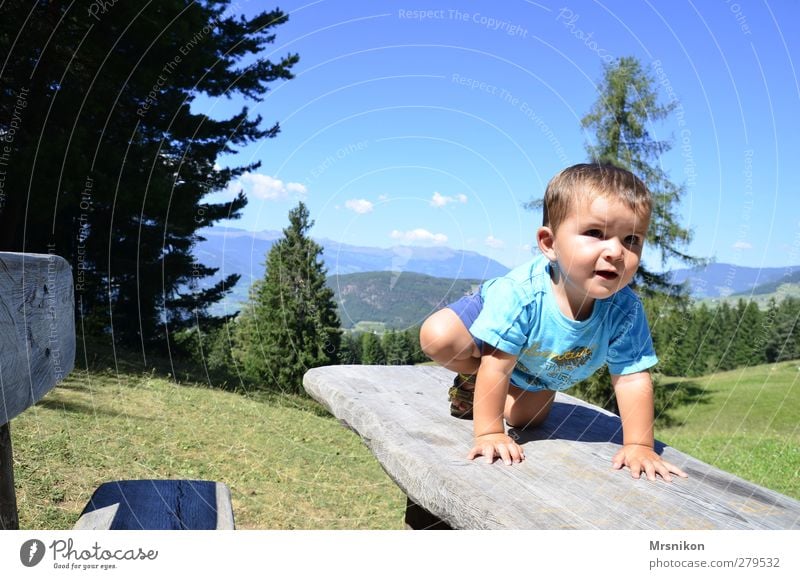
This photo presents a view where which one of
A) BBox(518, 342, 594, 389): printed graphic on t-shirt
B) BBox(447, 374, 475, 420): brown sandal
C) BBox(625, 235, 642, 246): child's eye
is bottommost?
BBox(447, 374, 475, 420): brown sandal

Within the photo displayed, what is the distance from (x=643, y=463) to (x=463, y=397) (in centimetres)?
57

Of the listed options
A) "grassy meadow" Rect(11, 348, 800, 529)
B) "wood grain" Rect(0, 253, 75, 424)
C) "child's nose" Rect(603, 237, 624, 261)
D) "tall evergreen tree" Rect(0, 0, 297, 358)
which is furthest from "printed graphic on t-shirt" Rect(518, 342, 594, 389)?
"tall evergreen tree" Rect(0, 0, 297, 358)

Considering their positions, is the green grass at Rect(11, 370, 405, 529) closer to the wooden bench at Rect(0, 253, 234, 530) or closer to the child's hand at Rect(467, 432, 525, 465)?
the wooden bench at Rect(0, 253, 234, 530)

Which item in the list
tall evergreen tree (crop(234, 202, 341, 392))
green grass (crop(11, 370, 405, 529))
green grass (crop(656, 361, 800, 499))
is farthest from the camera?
tall evergreen tree (crop(234, 202, 341, 392))

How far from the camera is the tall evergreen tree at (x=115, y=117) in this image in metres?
4.83

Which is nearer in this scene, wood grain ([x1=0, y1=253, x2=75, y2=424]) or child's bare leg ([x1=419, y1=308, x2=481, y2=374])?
wood grain ([x1=0, y1=253, x2=75, y2=424])

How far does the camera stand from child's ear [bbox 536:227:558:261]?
1517 millimetres

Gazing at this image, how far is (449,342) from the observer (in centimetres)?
170

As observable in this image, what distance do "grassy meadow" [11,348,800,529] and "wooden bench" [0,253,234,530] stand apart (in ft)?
2.43

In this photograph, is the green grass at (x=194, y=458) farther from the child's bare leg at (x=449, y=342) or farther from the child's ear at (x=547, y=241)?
the child's ear at (x=547, y=241)

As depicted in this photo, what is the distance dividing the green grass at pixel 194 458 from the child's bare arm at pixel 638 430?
5.04 feet

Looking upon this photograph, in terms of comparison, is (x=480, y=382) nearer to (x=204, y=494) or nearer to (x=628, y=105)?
(x=204, y=494)

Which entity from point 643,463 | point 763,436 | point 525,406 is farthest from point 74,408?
point 763,436
